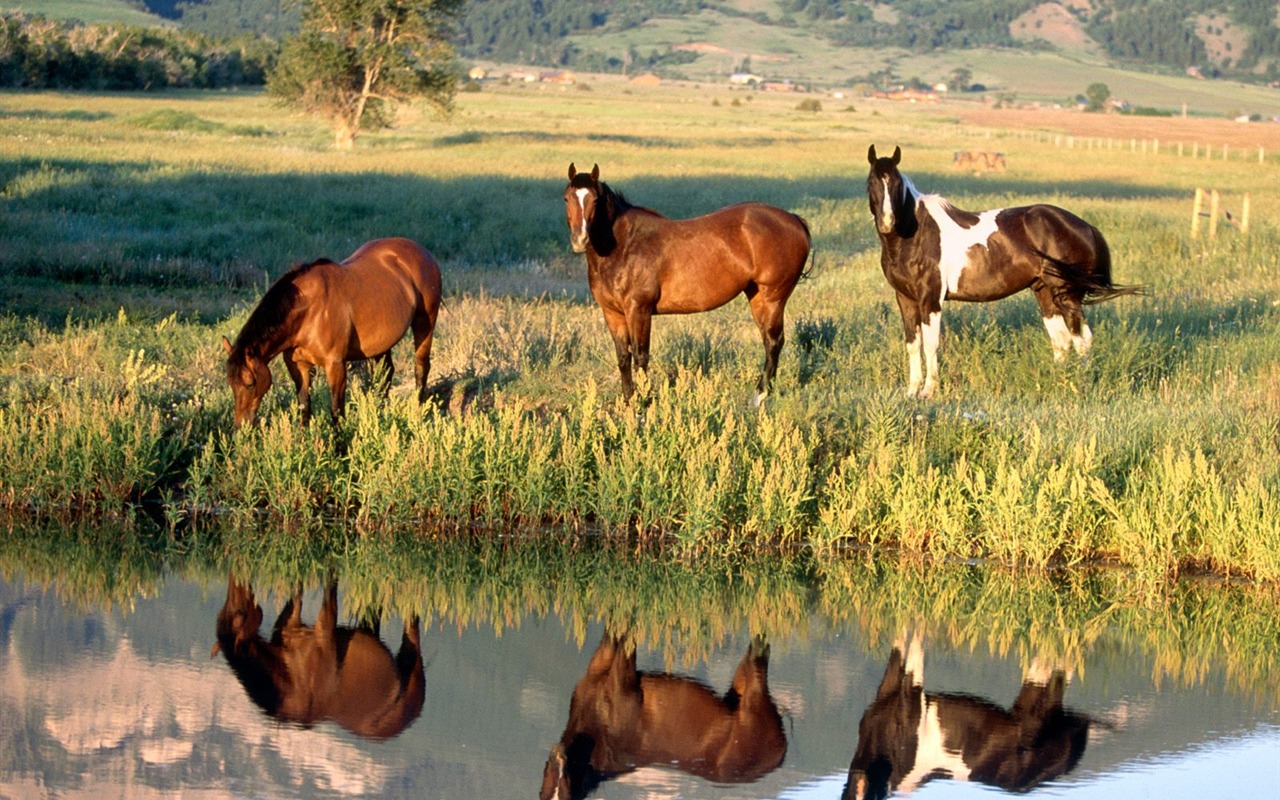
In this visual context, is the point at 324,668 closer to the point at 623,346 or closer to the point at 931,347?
the point at 623,346

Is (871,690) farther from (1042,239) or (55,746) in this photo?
(1042,239)

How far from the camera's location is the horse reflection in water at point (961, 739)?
664 cm

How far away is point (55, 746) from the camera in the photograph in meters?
6.64

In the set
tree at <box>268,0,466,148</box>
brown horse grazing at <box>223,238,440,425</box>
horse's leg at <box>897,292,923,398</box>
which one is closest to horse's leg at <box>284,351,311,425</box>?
brown horse grazing at <box>223,238,440,425</box>

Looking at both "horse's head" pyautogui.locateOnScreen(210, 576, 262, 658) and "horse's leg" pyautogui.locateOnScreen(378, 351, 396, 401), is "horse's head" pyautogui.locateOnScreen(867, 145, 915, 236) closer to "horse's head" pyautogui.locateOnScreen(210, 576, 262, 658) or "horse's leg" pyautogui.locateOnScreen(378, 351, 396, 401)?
"horse's leg" pyautogui.locateOnScreen(378, 351, 396, 401)

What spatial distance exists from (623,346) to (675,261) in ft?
2.60

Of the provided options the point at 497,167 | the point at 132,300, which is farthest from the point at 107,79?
the point at 132,300

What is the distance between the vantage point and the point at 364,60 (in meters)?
53.3

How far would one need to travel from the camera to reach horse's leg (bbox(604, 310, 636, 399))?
1226 centimetres

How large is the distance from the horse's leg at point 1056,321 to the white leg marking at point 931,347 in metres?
1.33

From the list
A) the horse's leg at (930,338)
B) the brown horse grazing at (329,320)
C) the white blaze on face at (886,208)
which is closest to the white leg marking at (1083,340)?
the horse's leg at (930,338)

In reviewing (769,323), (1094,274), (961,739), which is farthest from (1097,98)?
(961,739)

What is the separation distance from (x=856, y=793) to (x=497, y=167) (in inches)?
1491

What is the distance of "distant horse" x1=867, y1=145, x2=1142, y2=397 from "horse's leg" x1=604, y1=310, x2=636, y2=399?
240 centimetres
